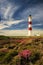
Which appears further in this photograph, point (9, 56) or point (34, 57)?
point (9, 56)

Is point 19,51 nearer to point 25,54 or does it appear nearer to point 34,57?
point 25,54

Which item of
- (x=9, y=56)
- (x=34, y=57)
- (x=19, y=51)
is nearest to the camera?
(x=34, y=57)

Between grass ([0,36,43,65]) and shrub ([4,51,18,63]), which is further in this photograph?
shrub ([4,51,18,63])

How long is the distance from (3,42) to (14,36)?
2.85m

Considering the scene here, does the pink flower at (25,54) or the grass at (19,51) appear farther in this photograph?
the pink flower at (25,54)

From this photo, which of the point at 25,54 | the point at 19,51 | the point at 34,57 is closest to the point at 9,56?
the point at 25,54

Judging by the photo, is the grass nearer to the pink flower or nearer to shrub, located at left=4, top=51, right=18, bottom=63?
shrub, located at left=4, top=51, right=18, bottom=63

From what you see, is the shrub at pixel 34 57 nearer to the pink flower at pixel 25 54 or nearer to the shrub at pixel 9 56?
the pink flower at pixel 25 54

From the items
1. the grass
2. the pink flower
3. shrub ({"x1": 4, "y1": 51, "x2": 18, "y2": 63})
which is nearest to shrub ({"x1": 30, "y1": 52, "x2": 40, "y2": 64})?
the grass

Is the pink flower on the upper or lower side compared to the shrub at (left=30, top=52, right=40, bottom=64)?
upper

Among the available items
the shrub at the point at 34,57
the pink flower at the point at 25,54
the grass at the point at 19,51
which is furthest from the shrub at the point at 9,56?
the shrub at the point at 34,57

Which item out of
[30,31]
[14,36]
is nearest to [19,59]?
[14,36]

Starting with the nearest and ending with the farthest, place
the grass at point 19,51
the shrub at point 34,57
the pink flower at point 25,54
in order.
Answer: the grass at point 19,51 → the shrub at point 34,57 → the pink flower at point 25,54

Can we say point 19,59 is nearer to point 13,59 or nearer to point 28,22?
point 13,59
